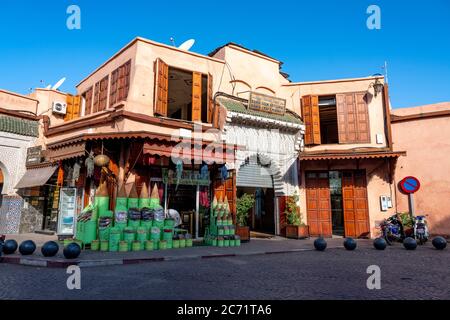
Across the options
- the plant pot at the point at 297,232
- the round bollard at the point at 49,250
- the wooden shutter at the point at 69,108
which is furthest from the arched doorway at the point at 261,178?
the wooden shutter at the point at 69,108

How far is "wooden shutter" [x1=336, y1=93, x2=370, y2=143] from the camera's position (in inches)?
584

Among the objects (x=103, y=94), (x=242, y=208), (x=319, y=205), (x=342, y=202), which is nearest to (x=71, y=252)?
(x=242, y=208)

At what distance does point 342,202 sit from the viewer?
14.7m

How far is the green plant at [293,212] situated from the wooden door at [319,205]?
857mm

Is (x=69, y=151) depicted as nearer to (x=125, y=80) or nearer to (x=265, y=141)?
(x=125, y=80)

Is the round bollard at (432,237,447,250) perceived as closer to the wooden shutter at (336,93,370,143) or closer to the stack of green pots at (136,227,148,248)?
the wooden shutter at (336,93,370,143)

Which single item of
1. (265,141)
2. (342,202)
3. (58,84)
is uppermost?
(58,84)

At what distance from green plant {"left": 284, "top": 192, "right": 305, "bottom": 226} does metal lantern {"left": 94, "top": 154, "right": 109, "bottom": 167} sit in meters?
8.12

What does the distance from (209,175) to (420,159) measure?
31.8 ft

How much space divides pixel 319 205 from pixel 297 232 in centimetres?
207

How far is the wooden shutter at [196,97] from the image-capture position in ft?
42.3
